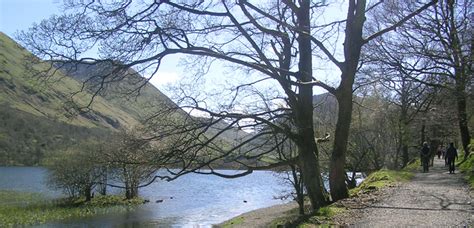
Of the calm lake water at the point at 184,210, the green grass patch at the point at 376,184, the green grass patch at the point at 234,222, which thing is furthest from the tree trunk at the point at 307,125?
the calm lake water at the point at 184,210

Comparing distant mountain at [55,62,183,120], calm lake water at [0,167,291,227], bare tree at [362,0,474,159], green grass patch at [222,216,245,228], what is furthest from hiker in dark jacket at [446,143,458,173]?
green grass patch at [222,216,245,228]

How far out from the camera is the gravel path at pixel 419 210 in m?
10.2

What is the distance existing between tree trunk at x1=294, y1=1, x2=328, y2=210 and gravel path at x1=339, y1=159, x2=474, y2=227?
1670mm

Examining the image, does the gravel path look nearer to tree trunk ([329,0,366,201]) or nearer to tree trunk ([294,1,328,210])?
tree trunk ([329,0,366,201])

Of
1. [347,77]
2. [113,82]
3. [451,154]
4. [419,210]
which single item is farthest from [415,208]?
[451,154]

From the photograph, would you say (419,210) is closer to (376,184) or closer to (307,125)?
(307,125)

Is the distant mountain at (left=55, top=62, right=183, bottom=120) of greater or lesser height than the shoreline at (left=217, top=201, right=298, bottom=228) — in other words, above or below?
above

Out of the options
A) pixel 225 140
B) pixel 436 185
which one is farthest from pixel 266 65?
pixel 436 185

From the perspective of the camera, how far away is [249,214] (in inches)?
1689

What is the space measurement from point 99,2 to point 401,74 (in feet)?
58.4

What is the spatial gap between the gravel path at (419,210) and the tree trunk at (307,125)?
167 centimetres

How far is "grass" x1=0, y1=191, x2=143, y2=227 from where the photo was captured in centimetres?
3972

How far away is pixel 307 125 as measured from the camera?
13664 millimetres

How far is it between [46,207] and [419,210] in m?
43.2
